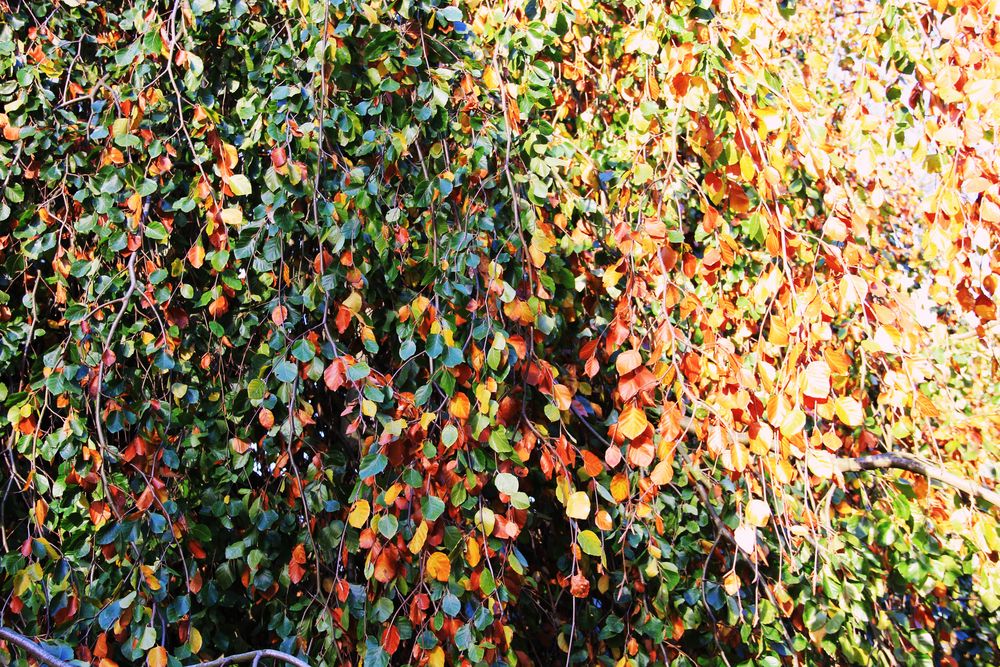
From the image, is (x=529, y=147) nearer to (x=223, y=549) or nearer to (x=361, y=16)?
(x=361, y=16)

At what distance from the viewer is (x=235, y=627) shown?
1.53m

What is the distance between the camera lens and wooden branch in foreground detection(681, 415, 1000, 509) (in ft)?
4.23

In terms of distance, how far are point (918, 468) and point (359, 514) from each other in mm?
886

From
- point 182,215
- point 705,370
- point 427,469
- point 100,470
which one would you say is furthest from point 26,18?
point 705,370

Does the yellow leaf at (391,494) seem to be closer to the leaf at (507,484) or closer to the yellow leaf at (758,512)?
the leaf at (507,484)

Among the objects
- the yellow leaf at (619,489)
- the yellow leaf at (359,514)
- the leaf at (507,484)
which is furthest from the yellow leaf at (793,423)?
the yellow leaf at (359,514)

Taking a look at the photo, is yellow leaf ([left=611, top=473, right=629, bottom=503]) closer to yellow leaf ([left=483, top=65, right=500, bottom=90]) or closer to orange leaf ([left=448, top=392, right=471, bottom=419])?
orange leaf ([left=448, top=392, right=471, bottom=419])

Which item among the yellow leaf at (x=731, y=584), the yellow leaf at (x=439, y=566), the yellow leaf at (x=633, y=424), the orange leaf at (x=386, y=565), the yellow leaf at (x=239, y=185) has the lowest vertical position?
the yellow leaf at (x=731, y=584)

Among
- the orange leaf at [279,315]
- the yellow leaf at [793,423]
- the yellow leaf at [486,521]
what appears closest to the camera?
the yellow leaf at [793,423]

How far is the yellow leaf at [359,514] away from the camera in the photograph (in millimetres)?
1170

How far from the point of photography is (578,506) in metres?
1.12

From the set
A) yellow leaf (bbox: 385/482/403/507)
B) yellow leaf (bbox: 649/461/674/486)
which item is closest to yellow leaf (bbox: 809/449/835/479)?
yellow leaf (bbox: 649/461/674/486)

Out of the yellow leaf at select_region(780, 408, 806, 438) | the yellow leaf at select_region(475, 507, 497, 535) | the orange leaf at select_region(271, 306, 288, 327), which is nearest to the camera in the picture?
the yellow leaf at select_region(780, 408, 806, 438)

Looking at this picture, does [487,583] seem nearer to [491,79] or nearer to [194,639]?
[194,639]
